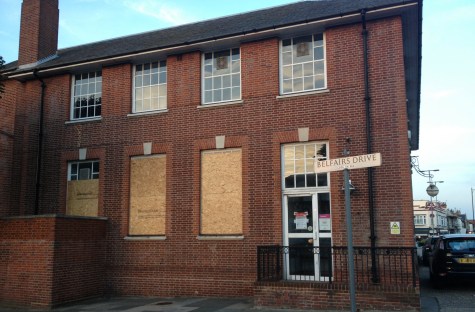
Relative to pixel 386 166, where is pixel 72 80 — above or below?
above

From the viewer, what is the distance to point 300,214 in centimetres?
1220

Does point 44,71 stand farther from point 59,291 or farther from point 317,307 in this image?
point 317,307

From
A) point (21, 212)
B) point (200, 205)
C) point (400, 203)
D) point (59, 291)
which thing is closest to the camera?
point (400, 203)

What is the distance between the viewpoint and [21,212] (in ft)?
50.1

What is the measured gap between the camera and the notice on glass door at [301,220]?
12.1 m

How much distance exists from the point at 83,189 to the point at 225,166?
481 centimetres

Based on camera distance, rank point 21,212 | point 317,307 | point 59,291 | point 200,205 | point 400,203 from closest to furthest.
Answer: point 317,307
point 400,203
point 59,291
point 200,205
point 21,212

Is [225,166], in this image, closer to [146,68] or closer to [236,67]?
[236,67]

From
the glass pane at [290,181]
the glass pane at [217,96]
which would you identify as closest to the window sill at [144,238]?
the glass pane at [290,181]

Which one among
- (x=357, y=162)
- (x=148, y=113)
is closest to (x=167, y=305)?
(x=148, y=113)

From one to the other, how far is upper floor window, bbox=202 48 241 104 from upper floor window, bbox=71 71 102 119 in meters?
3.78

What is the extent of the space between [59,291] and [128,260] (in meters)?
2.18

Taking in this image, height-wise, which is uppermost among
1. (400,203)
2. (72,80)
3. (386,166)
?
(72,80)

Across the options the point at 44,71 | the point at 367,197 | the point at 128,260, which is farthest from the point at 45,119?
the point at 367,197
